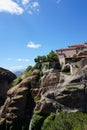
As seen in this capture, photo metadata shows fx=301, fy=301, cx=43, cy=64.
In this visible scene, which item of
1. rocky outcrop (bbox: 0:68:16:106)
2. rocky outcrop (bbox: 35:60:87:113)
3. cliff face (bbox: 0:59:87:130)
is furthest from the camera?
rocky outcrop (bbox: 0:68:16:106)

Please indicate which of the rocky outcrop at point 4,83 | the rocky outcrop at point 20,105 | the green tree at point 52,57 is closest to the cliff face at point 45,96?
the rocky outcrop at point 20,105

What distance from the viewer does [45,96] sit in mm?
83250

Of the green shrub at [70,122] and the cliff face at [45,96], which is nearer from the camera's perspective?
the green shrub at [70,122]

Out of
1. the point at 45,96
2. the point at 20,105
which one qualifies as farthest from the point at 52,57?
the point at 20,105

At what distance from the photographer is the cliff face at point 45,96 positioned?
79062 mm

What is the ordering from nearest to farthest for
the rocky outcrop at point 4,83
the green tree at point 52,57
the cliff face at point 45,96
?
1. the cliff face at point 45,96
2. the green tree at point 52,57
3. the rocky outcrop at point 4,83

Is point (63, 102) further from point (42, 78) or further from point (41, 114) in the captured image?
point (42, 78)

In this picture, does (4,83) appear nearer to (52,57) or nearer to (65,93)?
(52,57)

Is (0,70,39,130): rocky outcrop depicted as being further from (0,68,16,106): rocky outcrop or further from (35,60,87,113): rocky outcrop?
(0,68,16,106): rocky outcrop

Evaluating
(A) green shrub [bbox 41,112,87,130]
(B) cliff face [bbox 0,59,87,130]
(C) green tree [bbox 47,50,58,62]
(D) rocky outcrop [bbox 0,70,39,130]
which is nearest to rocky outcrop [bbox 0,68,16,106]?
(B) cliff face [bbox 0,59,87,130]

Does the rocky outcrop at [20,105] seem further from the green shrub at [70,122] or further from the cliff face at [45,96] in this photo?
the green shrub at [70,122]

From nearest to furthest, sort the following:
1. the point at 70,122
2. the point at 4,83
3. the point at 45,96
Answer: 1. the point at 70,122
2. the point at 45,96
3. the point at 4,83

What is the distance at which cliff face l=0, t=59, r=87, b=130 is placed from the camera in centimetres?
7906

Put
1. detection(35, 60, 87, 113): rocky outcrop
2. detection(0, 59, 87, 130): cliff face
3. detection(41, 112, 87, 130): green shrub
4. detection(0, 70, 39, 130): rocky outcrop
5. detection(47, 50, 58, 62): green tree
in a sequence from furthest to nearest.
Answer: detection(47, 50, 58, 62): green tree → detection(0, 70, 39, 130): rocky outcrop → detection(0, 59, 87, 130): cliff face → detection(35, 60, 87, 113): rocky outcrop → detection(41, 112, 87, 130): green shrub
